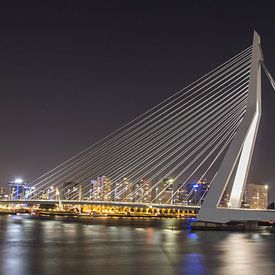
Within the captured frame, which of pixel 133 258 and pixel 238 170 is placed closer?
pixel 133 258

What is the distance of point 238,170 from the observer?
997 inches

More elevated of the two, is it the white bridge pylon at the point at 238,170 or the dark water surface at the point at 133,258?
the white bridge pylon at the point at 238,170

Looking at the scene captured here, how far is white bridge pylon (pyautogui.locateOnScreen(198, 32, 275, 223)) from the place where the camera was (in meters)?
25.0

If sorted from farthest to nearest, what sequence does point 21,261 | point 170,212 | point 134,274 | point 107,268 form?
point 170,212 → point 21,261 → point 107,268 → point 134,274

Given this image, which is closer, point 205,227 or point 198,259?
point 198,259

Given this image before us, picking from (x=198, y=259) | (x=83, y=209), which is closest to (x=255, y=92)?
(x=198, y=259)

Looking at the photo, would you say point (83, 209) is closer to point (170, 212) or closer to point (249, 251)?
point (170, 212)

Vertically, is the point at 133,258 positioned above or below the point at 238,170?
below

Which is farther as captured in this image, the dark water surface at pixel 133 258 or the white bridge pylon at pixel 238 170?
the white bridge pylon at pixel 238 170

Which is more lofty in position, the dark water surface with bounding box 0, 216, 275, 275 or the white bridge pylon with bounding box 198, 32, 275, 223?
the white bridge pylon with bounding box 198, 32, 275, 223

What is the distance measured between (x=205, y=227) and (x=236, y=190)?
3.13 m

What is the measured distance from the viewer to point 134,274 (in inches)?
457

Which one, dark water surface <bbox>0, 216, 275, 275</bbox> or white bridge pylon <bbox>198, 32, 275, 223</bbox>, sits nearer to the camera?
dark water surface <bbox>0, 216, 275, 275</bbox>

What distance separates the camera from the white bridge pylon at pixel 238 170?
2497 cm
